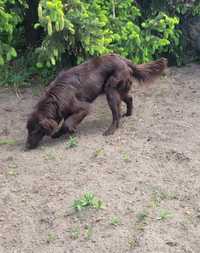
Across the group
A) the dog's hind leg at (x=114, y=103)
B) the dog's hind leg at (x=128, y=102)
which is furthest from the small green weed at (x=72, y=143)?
the dog's hind leg at (x=128, y=102)

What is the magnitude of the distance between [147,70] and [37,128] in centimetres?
180

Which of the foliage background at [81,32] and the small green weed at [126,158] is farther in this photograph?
the foliage background at [81,32]

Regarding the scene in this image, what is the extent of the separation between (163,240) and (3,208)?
5.67 ft

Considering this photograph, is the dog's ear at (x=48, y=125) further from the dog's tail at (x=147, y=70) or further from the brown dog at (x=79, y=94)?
the dog's tail at (x=147, y=70)

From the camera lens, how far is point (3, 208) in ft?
19.0

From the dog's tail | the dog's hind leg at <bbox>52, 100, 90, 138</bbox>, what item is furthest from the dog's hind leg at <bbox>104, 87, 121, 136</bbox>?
the dog's tail

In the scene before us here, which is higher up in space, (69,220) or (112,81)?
(112,81)

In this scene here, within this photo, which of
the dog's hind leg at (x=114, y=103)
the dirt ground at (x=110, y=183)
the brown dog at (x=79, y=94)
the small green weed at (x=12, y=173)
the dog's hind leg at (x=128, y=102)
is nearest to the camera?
the dirt ground at (x=110, y=183)

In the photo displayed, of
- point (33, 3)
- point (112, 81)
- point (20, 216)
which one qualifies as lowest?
point (20, 216)

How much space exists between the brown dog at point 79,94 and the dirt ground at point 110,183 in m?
0.22

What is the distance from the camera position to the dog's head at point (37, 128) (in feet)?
23.9

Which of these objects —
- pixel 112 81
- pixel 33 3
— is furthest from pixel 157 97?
pixel 33 3

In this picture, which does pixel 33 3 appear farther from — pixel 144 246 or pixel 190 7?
pixel 144 246

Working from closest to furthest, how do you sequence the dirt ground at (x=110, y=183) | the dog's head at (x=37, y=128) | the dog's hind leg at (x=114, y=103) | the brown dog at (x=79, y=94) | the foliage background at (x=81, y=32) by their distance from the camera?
the dirt ground at (x=110, y=183), the dog's head at (x=37, y=128), the brown dog at (x=79, y=94), the dog's hind leg at (x=114, y=103), the foliage background at (x=81, y=32)
